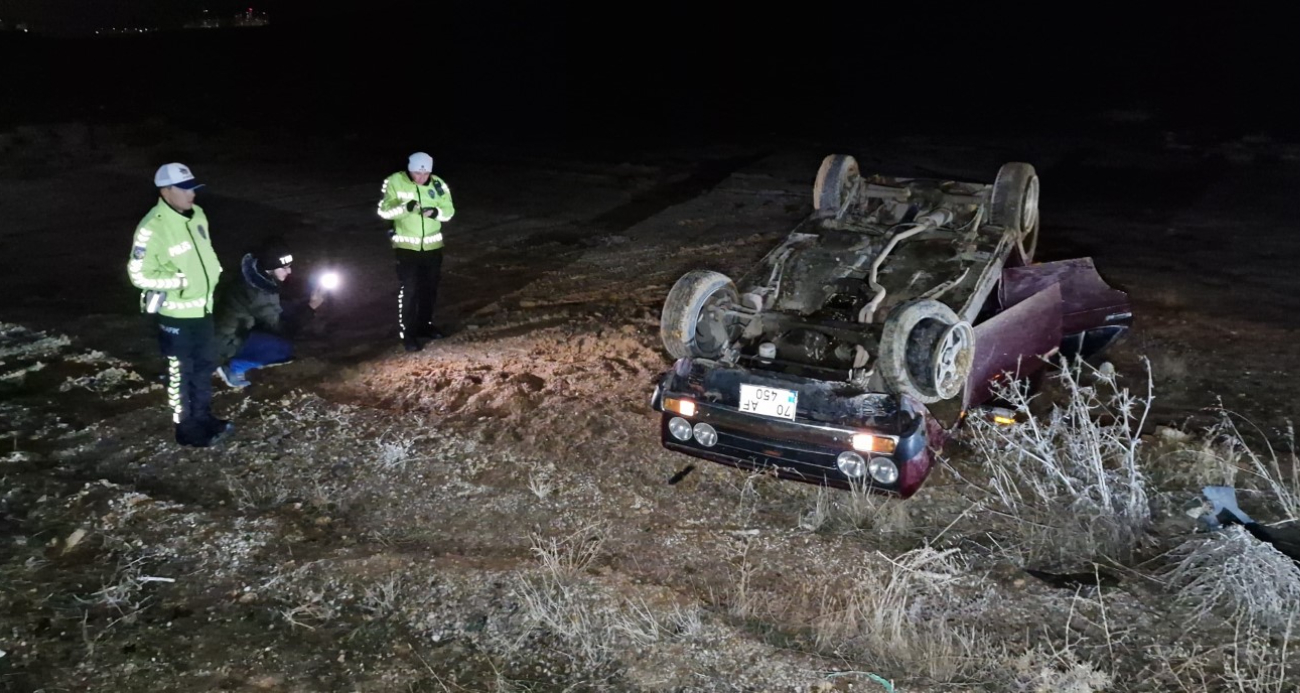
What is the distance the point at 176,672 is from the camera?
4156mm

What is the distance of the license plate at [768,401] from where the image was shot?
207 inches

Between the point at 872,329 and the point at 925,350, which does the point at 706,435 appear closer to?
the point at 872,329

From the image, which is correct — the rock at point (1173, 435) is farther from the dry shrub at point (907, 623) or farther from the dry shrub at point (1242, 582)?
the dry shrub at point (907, 623)

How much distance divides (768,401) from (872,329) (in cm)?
73

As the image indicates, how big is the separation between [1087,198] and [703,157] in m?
6.76

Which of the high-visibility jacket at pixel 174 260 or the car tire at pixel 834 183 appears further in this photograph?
the car tire at pixel 834 183

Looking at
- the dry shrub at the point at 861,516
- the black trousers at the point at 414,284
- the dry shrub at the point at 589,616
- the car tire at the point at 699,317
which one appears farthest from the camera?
the black trousers at the point at 414,284

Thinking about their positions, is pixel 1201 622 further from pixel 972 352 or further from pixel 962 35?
pixel 962 35

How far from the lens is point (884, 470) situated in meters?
5.09

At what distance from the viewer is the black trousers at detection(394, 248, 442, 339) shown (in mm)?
8133

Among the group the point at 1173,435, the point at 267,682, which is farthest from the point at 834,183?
the point at 267,682

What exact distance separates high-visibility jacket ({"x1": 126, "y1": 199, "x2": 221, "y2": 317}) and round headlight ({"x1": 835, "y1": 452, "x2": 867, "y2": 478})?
13.0 ft

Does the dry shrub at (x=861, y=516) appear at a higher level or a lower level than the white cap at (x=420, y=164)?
lower

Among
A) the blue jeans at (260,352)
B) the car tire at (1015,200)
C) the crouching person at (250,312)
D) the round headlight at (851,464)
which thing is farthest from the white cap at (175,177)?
the car tire at (1015,200)
